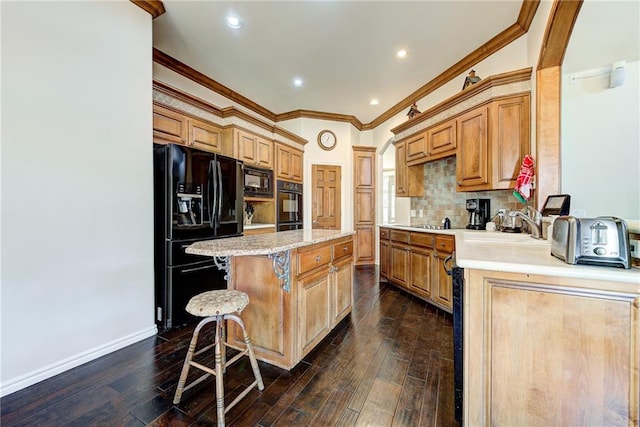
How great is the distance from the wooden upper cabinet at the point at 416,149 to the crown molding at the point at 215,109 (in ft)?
6.52

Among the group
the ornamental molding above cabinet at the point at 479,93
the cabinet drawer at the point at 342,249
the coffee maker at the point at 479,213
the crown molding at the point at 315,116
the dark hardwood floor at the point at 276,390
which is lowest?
the dark hardwood floor at the point at 276,390

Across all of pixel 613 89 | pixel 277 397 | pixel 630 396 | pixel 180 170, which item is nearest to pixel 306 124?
pixel 180 170

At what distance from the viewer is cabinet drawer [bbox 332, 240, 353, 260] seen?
237cm

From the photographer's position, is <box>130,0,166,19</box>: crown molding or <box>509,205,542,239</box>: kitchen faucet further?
<box>130,0,166,19</box>: crown molding

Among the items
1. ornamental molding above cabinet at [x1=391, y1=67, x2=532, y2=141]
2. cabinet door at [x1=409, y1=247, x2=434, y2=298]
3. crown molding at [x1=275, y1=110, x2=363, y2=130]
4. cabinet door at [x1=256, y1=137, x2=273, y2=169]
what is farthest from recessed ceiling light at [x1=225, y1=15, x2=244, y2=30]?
cabinet door at [x1=409, y1=247, x2=434, y2=298]

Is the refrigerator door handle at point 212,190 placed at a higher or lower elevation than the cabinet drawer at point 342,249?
higher

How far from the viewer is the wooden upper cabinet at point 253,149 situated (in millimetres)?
3671

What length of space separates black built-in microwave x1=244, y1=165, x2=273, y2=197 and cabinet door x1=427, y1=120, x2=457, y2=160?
2431mm

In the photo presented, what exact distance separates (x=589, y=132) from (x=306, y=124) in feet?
13.2

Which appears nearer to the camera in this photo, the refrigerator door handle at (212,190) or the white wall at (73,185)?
the white wall at (73,185)

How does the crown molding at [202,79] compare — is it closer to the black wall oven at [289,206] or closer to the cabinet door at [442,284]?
the black wall oven at [289,206]

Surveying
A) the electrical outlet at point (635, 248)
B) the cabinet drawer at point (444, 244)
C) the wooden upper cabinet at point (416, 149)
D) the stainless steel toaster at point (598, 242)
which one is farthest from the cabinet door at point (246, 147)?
the electrical outlet at point (635, 248)

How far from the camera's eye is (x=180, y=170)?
2498mm

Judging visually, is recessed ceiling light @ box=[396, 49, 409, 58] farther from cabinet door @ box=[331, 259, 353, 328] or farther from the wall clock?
cabinet door @ box=[331, 259, 353, 328]
